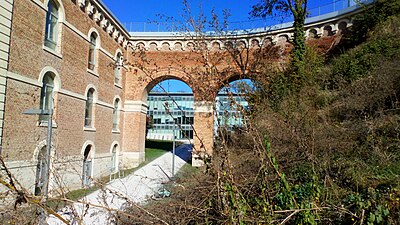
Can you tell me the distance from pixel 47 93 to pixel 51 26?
9.72 ft

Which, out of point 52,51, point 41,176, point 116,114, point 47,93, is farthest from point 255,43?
point 41,176

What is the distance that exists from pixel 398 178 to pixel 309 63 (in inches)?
430

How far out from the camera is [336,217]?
3.57 metres

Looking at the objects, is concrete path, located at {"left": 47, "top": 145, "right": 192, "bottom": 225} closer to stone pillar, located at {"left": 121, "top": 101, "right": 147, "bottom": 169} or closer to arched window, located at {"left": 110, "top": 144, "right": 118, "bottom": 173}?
arched window, located at {"left": 110, "top": 144, "right": 118, "bottom": 173}

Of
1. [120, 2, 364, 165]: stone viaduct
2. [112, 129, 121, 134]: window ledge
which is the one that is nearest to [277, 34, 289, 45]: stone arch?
[120, 2, 364, 165]: stone viaduct

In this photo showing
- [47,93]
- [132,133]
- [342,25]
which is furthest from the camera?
[132,133]

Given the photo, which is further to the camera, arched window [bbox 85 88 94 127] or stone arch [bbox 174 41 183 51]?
stone arch [bbox 174 41 183 51]

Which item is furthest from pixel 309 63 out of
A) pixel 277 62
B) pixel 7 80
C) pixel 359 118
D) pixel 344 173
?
pixel 7 80

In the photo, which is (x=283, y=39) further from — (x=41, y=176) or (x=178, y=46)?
(x=41, y=176)

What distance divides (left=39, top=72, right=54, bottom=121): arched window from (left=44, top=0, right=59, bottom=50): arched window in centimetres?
134

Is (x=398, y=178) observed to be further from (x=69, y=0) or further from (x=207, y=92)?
(x=69, y=0)

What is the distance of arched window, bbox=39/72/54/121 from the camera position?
11773 millimetres

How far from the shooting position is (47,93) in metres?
12.1

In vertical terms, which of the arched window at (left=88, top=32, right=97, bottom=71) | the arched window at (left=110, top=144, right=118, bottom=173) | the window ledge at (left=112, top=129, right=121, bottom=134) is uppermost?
the arched window at (left=88, top=32, right=97, bottom=71)
